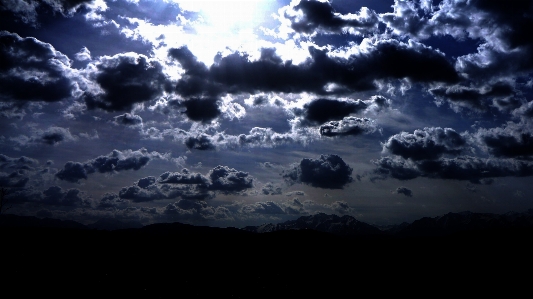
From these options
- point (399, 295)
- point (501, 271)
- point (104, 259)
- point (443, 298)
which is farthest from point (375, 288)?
point (104, 259)

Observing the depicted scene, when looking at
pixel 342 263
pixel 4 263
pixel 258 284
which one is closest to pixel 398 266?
pixel 342 263

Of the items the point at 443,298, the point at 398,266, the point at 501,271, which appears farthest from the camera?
the point at 398,266

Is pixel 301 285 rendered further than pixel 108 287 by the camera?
Yes

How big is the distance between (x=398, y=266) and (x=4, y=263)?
563ft

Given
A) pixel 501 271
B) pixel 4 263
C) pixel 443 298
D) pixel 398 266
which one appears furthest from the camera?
pixel 398 266

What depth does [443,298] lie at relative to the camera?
102 metres

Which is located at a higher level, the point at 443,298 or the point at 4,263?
the point at 4,263

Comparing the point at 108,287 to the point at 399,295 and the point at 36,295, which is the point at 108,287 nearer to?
the point at 36,295

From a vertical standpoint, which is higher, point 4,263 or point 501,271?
point 4,263

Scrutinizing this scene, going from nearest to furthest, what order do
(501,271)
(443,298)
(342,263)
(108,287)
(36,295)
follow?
(36,295), (108,287), (443,298), (501,271), (342,263)

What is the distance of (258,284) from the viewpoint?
116m

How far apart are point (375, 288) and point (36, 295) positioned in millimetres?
103552

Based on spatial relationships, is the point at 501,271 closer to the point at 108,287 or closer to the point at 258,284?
the point at 258,284

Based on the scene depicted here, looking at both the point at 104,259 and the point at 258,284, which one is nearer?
the point at 258,284
